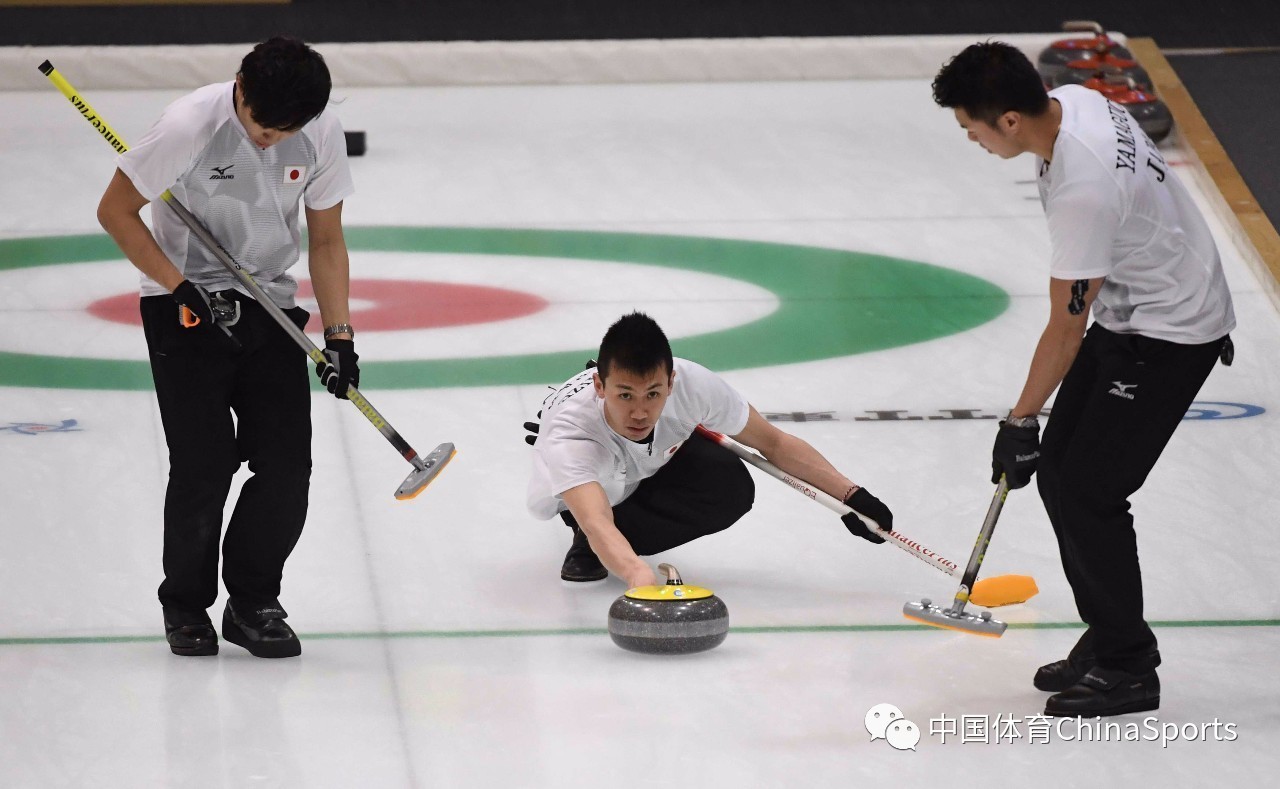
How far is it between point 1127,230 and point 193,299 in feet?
4.87

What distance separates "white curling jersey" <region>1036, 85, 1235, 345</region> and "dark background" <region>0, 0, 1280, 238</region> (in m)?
5.70

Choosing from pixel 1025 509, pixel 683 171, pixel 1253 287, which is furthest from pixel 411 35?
pixel 1025 509

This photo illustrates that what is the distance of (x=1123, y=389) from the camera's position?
9.16 ft

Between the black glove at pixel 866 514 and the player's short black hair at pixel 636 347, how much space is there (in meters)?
0.51

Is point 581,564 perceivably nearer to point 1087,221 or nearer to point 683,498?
point 683,498

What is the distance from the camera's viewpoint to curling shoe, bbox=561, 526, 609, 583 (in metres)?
3.54

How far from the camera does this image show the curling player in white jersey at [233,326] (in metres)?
2.90

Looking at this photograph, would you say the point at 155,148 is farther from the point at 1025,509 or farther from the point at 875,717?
the point at 1025,509

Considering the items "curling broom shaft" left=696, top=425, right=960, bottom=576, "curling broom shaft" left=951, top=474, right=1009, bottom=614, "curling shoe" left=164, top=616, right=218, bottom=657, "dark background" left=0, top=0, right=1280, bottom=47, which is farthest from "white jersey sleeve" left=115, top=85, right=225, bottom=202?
"dark background" left=0, top=0, right=1280, bottom=47

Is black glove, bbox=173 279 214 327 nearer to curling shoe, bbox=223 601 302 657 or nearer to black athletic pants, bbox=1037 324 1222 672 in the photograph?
curling shoe, bbox=223 601 302 657

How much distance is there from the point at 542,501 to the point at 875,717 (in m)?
0.86

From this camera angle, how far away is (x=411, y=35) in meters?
8.59

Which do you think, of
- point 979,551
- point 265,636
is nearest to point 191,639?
point 265,636

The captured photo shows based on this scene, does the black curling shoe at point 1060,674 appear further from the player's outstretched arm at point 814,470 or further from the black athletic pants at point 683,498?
the black athletic pants at point 683,498
